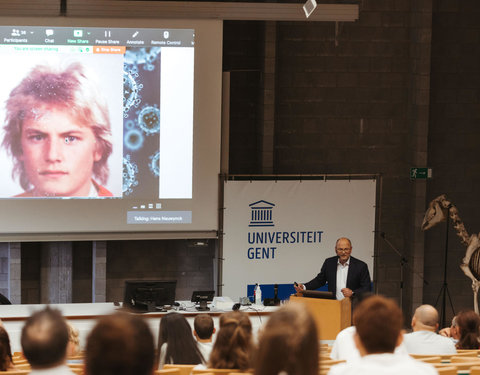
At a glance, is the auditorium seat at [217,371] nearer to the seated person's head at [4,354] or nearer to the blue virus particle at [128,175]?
the seated person's head at [4,354]

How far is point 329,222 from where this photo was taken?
8.85 m

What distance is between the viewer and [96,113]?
8.27m

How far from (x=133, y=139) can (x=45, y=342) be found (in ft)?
21.6

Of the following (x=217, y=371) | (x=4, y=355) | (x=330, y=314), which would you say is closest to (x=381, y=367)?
(x=217, y=371)

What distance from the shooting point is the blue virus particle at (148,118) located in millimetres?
8375

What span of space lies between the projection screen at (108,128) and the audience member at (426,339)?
14.3 feet

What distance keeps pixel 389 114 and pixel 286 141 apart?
1.43 meters

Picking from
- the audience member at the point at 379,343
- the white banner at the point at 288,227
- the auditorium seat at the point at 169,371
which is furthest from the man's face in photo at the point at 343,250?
the audience member at the point at 379,343

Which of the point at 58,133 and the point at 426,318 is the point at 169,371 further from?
the point at 58,133

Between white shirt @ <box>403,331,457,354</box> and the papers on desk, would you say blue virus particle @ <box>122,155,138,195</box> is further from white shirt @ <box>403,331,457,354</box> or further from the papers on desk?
white shirt @ <box>403,331,457,354</box>

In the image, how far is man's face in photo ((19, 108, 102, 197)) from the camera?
816 cm

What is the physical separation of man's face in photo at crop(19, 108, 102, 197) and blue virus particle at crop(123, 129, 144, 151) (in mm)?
333

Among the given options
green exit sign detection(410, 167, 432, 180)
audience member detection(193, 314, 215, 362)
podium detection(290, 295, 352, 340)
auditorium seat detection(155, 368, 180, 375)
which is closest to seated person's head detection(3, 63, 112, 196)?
podium detection(290, 295, 352, 340)

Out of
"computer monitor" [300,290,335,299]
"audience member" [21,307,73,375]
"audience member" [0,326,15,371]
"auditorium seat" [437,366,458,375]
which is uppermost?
"audience member" [21,307,73,375]
